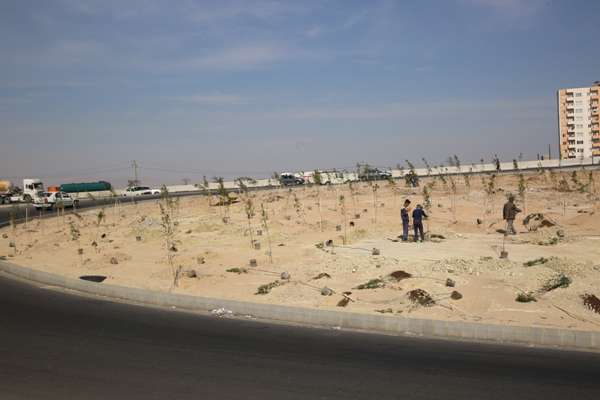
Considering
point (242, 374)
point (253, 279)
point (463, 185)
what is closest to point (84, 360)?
point (242, 374)

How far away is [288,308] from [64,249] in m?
16.1

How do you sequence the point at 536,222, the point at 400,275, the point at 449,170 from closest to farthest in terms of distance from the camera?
the point at 400,275 < the point at 536,222 < the point at 449,170

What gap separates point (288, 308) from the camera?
43.1 ft

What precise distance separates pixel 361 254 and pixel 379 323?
25.1 ft

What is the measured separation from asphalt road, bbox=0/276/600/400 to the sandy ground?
122 inches

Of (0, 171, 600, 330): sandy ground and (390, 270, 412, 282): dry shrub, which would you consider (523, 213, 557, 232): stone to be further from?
(390, 270, 412, 282): dry shrub

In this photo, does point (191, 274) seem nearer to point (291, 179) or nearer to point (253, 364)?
point (253, 364)

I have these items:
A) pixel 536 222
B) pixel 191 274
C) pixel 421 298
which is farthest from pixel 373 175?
pixel 421 298

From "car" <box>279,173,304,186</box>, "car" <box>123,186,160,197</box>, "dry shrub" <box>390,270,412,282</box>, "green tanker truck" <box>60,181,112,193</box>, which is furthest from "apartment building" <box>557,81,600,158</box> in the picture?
"dry shrub" <box>390,270,412,282</box>

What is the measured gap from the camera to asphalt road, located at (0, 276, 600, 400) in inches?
301

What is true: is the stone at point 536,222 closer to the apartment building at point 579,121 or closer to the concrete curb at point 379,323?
the concrete curb at point 379,323

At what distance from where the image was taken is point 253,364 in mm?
9023

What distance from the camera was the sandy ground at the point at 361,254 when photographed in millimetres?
14273

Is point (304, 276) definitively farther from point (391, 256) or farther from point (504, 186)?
point (504, 186)
